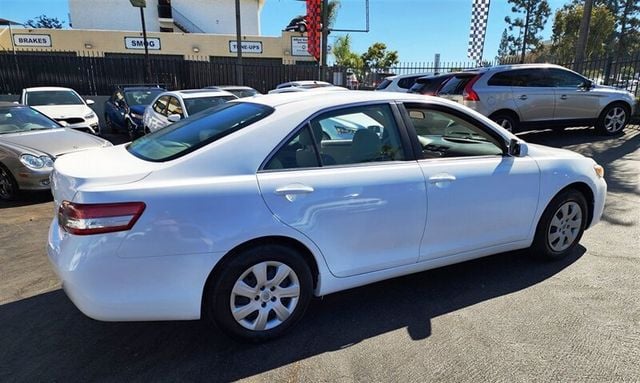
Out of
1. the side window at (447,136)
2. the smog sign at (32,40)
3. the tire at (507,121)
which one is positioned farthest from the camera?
the smog sign at (32,40)

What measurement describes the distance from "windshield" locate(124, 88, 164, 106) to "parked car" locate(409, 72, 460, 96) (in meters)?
7.38

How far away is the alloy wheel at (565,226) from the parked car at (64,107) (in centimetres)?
974

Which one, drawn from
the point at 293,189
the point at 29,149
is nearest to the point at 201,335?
the point at 293,189

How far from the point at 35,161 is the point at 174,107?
3034 millimetres

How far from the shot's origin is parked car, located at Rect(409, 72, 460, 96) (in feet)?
32.1

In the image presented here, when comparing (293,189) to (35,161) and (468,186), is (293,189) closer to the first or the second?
(468,186)

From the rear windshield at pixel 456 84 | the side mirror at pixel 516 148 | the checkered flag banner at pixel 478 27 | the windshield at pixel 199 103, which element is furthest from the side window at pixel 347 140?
the checkered flag banner at pixel 478 27

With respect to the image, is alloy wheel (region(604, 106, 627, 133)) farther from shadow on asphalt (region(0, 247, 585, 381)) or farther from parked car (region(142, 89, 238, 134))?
parked car (region(142, 89, 238, 134))

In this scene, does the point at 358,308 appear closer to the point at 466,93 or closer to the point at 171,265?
the point at 171,265

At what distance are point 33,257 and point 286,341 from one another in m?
2.93

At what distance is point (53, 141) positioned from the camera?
6.55 m

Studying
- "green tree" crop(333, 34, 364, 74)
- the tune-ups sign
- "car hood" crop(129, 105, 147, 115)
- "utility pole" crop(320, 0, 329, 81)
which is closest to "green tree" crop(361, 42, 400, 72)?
"green tree" crop(333, 34, 364, 74)

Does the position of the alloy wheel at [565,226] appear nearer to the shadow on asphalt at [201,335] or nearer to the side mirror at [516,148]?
the shadow on asphalt at [201,335]

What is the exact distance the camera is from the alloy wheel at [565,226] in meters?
3.84
